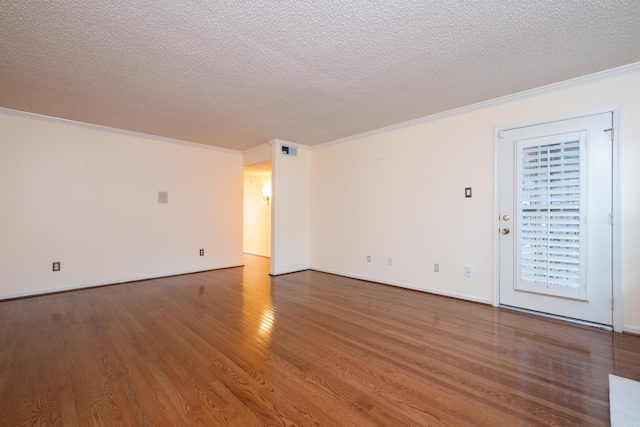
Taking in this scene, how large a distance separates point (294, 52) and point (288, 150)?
3049mm

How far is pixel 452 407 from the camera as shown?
5.46 feet

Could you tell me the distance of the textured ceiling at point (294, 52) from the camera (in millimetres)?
1953

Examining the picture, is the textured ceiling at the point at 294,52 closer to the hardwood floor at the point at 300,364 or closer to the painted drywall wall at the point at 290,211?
the painted drywall wall at the point at 290,211

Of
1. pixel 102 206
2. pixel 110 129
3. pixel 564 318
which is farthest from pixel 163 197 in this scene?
pixel 564 318

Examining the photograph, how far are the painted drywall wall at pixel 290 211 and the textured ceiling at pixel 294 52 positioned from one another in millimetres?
1687

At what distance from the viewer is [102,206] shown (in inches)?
179

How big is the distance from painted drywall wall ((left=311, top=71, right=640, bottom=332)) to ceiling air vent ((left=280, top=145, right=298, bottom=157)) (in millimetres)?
646

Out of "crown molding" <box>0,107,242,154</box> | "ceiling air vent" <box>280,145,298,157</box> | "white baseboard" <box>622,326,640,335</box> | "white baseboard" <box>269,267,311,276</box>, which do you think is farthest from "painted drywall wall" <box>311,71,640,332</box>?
"crown molding" <box>0,107,242,154</box>

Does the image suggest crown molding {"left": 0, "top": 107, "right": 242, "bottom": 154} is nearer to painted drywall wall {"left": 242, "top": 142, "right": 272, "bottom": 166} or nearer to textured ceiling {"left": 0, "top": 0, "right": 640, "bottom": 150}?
textured ceiling {"left": 0, "top": 0, "right": 640, "bottom": 150}

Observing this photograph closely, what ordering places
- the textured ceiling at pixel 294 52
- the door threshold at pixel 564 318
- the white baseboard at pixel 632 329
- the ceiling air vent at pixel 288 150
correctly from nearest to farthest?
the textured ceiling at pixel 294 52 < the white baseboard at pixel 632 329 < the door threshold at pixel 564 318 < the ceiling air vent at pixel 288 150

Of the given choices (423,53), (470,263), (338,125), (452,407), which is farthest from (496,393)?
(338,125)

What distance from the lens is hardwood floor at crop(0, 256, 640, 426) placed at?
163 centimetres

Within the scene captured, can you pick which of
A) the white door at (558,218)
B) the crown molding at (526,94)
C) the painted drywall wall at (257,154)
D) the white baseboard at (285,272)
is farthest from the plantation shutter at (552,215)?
the painted drywall wall at (257,154)

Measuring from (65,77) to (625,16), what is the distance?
4933mm
